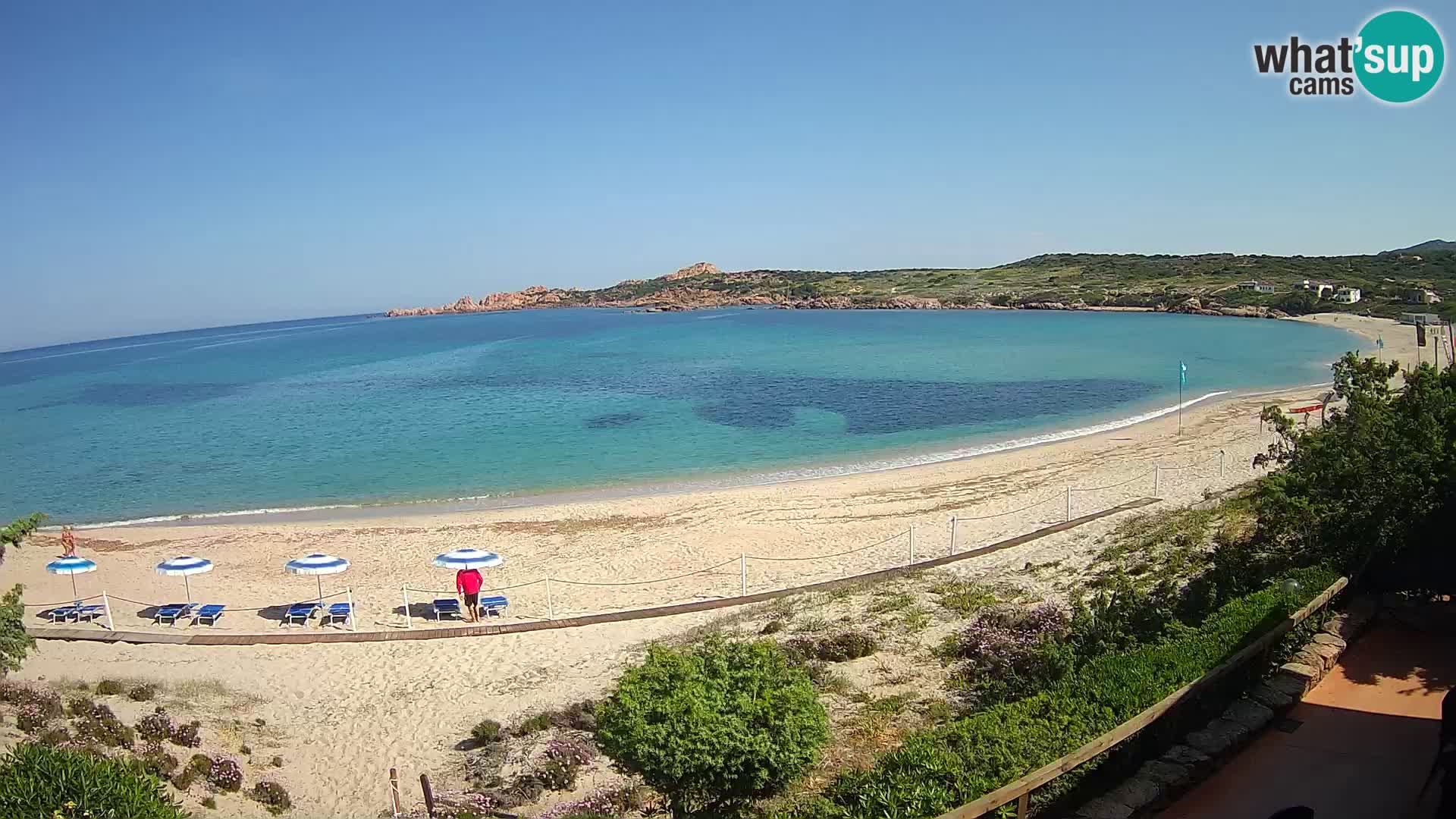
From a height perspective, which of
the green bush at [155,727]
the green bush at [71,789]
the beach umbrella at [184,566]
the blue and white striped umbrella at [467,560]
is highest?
the green bush at [71,789]

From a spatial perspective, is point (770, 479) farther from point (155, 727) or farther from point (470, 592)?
point (155, 727)

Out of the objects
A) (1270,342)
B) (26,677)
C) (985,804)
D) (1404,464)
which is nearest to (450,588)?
(26,677)

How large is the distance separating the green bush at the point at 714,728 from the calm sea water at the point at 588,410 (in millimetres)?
21980

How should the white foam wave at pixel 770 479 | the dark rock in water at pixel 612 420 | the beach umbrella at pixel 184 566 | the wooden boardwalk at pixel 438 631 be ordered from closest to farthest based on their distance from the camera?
the wooden boardwalk at pixel 438 631
the beach umbrella at pixel 184 566
the white foam wave at pixel 770 479
the dark rock in water at pixel 612 420

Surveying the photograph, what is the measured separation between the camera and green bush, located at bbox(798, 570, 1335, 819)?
5340 mm

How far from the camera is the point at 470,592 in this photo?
622 inches

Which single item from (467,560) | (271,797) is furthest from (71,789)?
(467,560)

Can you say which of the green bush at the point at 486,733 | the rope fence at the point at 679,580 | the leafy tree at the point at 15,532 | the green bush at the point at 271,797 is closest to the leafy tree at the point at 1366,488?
the rope fence at the point at 679,580

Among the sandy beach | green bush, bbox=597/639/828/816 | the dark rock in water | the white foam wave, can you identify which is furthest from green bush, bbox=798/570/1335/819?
the dark rock in water

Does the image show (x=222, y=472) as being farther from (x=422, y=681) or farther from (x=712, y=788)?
(x=712, y=788)

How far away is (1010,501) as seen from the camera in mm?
22281

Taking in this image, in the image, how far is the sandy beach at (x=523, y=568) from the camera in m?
11.5

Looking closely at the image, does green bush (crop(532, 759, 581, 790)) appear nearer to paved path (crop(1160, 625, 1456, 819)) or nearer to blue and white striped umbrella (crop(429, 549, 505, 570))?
paved path (crop(1160, 625, 1456, 819))

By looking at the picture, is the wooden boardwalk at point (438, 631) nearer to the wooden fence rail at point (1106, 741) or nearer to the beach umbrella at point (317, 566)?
the beach umbrella at point (317, 566)
